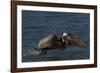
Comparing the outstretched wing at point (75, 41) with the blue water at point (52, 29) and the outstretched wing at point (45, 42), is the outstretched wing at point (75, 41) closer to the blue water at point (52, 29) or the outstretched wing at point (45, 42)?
the blue water at point (52, 29)

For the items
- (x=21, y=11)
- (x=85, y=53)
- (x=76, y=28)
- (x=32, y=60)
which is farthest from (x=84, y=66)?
(x=21, y=11)

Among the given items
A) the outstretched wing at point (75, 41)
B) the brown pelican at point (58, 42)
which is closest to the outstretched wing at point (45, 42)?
the brown pelican at point (58, 42)

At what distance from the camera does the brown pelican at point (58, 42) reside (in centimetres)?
176

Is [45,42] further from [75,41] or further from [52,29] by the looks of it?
[75,41]

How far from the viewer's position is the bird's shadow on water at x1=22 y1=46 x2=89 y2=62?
171cm

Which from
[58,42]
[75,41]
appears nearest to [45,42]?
[58,42]

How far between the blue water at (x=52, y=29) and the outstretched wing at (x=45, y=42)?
31 mm

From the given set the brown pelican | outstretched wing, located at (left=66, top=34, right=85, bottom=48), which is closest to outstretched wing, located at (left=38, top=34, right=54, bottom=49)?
the brown pelican

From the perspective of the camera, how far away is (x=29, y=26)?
5.61 feet

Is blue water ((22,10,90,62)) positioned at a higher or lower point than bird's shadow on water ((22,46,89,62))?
higher

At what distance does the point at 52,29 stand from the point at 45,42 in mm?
126

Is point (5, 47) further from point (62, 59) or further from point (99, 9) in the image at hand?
A: point (99, 9)

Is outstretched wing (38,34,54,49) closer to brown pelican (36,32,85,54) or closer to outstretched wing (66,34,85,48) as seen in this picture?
brown pelican (36,32,85,54)

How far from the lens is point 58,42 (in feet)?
5.94
